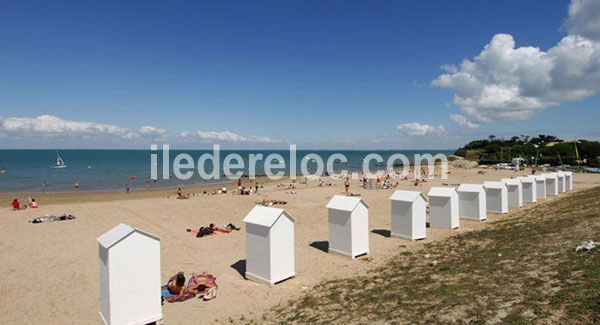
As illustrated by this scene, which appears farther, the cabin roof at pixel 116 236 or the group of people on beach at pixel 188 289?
the group of people on beach at pixel 188 289

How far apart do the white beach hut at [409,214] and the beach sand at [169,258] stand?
440 millimetres

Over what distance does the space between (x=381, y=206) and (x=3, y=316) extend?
59.3 ft

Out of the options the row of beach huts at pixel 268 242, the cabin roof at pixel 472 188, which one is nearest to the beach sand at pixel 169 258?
the row of beach huts at pixel 268 242

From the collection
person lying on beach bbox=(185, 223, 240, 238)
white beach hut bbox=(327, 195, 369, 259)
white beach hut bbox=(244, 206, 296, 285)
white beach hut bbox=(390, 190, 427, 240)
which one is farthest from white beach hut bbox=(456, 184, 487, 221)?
white beach hut bbox=(244, 206, 296, 285)

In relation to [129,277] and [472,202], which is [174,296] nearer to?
[129,277]

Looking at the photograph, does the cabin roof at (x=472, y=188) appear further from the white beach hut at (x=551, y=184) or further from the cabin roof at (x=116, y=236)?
the cabin roof at (x=116, y=236)

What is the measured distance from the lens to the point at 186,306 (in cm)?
786

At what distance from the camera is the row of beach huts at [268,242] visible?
6.53m

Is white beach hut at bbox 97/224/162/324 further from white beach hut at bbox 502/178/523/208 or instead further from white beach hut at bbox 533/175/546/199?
white beach hut at bbox 533/175/546/199

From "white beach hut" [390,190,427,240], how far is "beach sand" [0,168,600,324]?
440 mm

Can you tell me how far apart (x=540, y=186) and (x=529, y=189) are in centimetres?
214

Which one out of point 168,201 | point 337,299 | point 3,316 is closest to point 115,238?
point 3,316

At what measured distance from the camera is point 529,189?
69.5 feet

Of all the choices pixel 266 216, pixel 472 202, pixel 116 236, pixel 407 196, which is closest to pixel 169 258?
pixel 266 216
